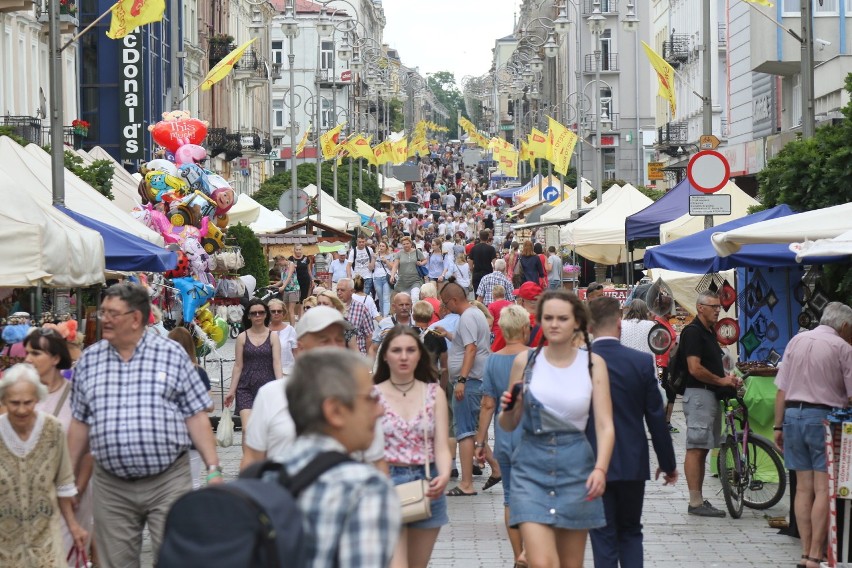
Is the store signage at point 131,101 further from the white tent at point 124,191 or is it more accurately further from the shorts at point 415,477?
the shorts at point 415,477

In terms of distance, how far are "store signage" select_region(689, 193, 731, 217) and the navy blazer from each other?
10.9 metres

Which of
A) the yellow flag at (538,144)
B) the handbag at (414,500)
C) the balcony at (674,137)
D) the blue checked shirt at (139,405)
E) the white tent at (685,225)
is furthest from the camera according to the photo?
the balcony at (674,137)

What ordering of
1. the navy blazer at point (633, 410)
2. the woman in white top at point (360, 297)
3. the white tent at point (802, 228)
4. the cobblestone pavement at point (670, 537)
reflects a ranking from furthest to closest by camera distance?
the woman in white top at point (360, 297)
the white tent at point (802, 228)
the cobblestone pavement at point (670, 537)
the navy blazer at point (633, 410)

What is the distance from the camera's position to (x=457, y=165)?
173 meters

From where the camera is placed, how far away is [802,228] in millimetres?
11312

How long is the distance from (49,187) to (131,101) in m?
24.2

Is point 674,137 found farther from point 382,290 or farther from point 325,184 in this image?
point 382,290

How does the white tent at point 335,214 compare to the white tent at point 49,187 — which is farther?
the white tent at point 335,214

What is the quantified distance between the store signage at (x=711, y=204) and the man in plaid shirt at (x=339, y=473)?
1498cm

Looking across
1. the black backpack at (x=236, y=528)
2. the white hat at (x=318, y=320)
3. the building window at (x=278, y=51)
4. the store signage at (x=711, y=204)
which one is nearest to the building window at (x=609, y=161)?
the building window at (x=278, y=51)

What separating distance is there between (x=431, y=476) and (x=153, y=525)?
49.1 inches

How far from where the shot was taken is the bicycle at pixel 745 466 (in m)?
11.9

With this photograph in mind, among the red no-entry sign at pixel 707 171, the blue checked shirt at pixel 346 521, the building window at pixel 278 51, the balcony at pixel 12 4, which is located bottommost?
the blue checked shirt at pixel 346 521

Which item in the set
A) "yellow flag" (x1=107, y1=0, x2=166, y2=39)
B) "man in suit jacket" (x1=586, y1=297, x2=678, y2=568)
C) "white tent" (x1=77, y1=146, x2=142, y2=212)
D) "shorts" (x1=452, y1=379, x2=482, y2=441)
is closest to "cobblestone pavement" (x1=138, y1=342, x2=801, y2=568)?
"shorts" (x1=452, y1=379, x2=482, y2=441)
